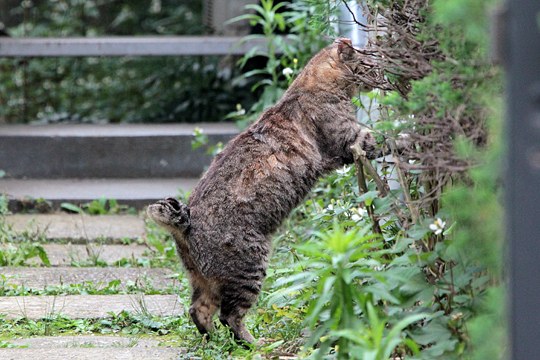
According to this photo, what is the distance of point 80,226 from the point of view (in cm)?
652

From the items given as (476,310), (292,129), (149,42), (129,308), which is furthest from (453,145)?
(149,42)

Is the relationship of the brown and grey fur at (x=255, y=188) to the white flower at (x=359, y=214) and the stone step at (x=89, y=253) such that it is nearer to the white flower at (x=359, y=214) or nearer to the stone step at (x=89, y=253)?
the white flower at (x=359, y=214)

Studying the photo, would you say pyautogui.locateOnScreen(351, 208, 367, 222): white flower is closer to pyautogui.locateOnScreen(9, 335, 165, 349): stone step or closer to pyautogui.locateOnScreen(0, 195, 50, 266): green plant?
pyautogui.locateOnScreen(9, 335, 165, 349): stone step

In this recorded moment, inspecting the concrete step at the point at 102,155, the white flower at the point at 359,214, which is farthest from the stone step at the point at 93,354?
the concrete step at the point at 102,155

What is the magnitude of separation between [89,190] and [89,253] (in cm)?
171

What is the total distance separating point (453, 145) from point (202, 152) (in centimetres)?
493

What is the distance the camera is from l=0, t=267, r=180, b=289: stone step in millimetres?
5184

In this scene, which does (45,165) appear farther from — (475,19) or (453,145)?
(475,19)

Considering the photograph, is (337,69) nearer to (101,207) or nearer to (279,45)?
(279,45)

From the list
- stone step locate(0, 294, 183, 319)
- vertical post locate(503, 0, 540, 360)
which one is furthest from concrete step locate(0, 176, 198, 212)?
vertical post locate(503, 0, 540, 360)

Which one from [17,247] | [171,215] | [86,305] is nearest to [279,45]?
[17,247]

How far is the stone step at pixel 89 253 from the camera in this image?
568 cm

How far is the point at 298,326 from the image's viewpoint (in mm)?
4121

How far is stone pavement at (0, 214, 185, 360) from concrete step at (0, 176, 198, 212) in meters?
0.20
